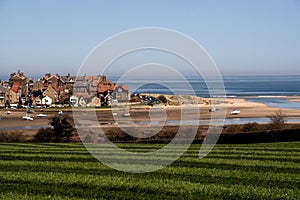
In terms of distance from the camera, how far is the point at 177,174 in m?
9.58

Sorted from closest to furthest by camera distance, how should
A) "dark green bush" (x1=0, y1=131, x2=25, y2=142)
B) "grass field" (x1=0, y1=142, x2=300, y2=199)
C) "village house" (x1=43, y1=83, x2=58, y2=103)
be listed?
"grass field" (x1=0, y1=142, x2=300, y2=199) < "dark green bush" (x1=0, y1=131, x2=25, y2=142) < "village house" (x1=43, y1=83, x2=58, y2=103)

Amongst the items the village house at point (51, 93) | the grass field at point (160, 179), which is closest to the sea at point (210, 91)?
the grass field at point (160, 179)

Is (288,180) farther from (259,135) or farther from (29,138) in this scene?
(29,138)

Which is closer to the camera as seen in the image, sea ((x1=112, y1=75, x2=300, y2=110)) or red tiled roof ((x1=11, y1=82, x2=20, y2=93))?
sea ((x1=112, y1=75, x2=300, y2=110))

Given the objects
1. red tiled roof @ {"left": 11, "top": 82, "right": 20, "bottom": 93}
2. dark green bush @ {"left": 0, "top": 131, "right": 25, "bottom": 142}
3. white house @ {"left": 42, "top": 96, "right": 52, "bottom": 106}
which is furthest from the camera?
red tiled roof @ {"left": 11, "top": 82, "right": 20, "bottom": 93}

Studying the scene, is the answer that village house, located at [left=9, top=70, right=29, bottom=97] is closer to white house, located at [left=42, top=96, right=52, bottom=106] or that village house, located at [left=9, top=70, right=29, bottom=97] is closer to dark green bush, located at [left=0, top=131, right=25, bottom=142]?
white house, located at [left=42, top=96, right=52, bottom=106]

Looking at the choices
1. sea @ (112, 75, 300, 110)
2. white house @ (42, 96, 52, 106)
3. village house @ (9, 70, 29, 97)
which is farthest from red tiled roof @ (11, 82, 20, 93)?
sea @ (112, 75, 300, 110)

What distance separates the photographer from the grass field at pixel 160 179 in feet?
25.0

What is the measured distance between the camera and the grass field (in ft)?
25.0

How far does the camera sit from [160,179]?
9.00 m

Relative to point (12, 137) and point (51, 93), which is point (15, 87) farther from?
point (12, 137)

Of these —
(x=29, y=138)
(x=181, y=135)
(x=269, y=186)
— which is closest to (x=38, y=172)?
(x=269, y=186)

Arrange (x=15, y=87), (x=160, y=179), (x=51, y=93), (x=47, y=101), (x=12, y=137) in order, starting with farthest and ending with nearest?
(x=15, y=87)
(x=51, y=93)
(x=47, y=101)
(x=12, y=137)
(x=160, y=179)

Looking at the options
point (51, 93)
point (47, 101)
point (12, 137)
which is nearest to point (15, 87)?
point (51, 93)
